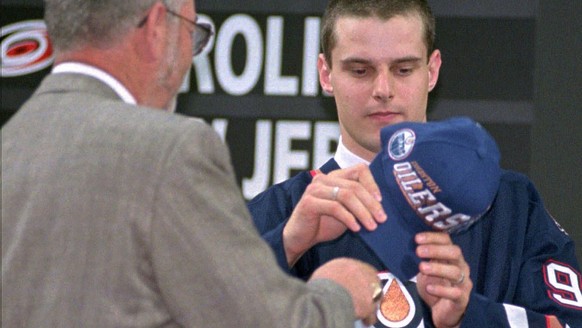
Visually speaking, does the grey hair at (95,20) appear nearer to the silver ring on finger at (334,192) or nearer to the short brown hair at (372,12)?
the silver ring on finger at (334,192)

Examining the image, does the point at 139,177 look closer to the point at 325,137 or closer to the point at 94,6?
the point at 94,6

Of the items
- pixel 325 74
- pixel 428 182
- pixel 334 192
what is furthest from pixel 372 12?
pixel 428 182

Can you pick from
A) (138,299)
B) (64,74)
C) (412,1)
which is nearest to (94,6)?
(64,74)

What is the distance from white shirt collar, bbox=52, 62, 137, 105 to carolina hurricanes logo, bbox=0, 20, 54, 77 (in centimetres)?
214

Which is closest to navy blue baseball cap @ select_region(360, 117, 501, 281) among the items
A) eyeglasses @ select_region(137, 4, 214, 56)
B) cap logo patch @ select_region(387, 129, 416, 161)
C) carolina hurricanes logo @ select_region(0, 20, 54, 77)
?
cap logo patch @ select_region(387, 129, 416, 161)

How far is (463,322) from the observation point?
6.49ft

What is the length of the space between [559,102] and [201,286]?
2.15 metres

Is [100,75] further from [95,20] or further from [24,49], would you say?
[24,49]

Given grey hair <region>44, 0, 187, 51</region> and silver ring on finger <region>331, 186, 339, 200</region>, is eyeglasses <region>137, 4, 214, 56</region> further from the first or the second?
silver ring on finger <region>331, 186, 339, 200</region>

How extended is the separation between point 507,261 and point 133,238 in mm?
1054

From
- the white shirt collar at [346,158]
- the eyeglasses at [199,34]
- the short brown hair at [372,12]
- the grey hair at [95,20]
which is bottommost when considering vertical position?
the white shirt collar at [346,158]

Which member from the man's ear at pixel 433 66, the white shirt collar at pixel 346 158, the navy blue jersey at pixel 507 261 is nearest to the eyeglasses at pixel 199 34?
the navy blue jersey at pixel 507 261

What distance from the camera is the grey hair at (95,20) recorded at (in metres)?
1.47

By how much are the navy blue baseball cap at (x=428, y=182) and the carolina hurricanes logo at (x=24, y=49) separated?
2.04 m
